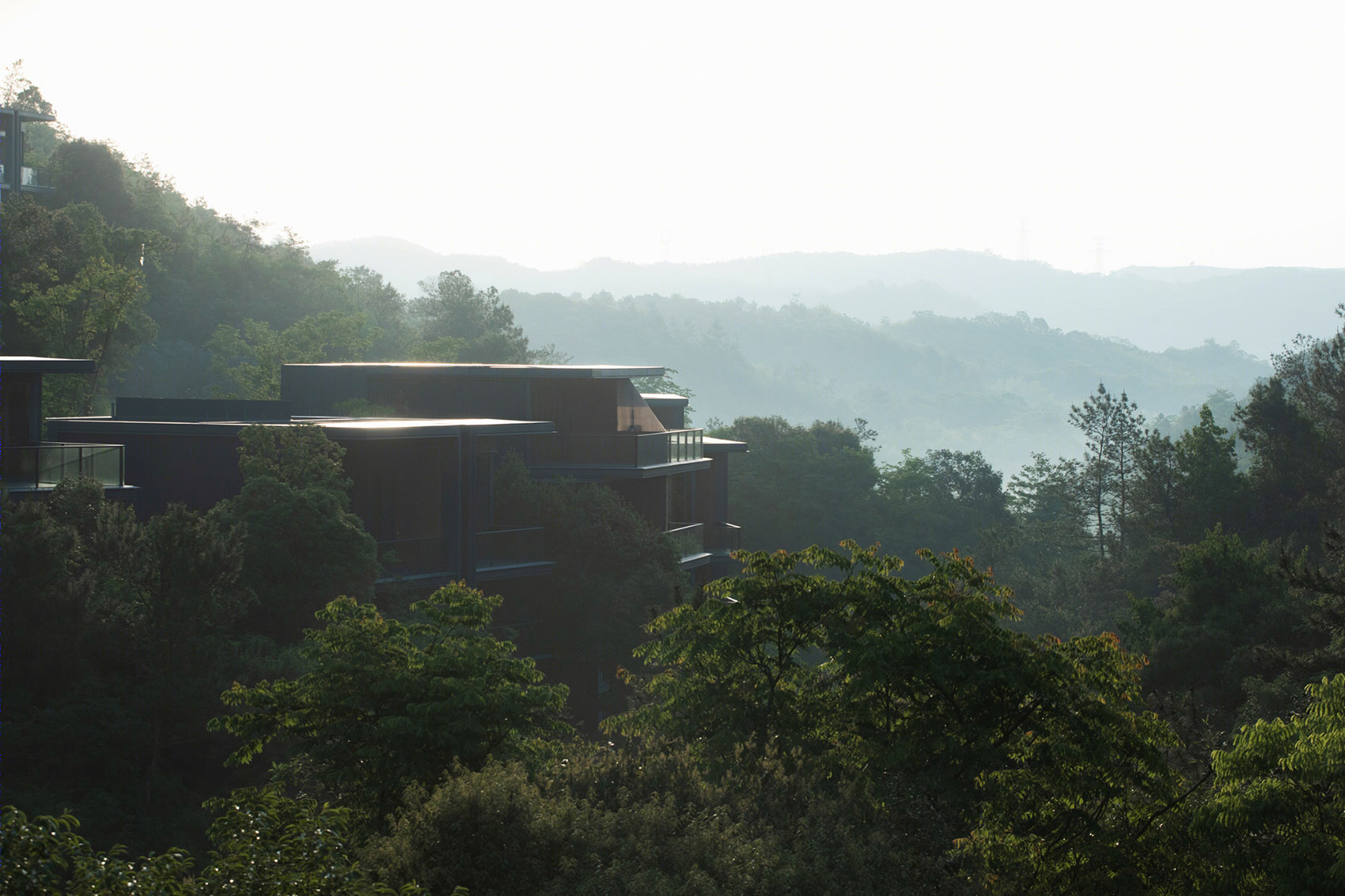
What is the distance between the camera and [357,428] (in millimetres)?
26406

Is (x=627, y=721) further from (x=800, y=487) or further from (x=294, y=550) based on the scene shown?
(x=800, y=487)

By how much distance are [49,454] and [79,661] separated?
5.12 m

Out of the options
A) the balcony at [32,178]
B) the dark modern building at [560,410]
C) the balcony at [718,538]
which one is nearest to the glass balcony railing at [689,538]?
the dark modern building at [560,410]

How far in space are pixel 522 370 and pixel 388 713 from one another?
19534mm

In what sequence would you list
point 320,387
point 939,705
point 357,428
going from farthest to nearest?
point 320,387 → point 357,428 → point 939,705

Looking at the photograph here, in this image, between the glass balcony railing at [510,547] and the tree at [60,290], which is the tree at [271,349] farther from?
the glass balcony railing at [510,547]

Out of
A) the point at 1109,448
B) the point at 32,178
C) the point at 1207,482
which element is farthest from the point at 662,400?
the point at 32,178

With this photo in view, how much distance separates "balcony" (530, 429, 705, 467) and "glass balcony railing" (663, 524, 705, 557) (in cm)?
238

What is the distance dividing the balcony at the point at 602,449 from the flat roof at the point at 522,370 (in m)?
1.76

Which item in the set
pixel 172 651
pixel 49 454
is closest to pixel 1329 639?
pixel 172 651

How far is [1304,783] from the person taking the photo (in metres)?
11.0

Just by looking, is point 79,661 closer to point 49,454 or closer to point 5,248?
point 49,454

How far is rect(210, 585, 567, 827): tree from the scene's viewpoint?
15.0m

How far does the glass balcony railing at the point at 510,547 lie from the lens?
2941 cm
